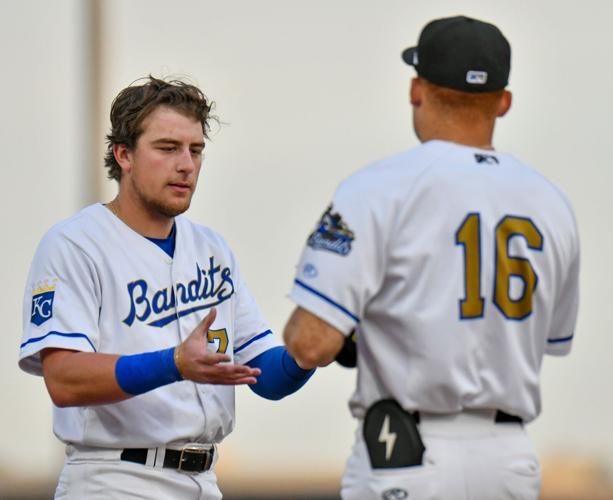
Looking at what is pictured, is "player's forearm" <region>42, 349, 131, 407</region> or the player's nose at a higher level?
the player's nose

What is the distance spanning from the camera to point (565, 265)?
12.5 feet

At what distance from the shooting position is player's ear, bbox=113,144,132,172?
4777 mm

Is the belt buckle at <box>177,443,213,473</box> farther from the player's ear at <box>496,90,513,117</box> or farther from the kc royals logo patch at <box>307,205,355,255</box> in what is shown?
the player's ear at <box>496,90,513,117</box>

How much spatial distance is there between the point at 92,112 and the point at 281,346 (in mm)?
4127

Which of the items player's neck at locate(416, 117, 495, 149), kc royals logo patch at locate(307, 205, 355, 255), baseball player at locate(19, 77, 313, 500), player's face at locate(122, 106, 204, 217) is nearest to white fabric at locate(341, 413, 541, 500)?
kc royals logo patch at locate(307, 205, 355, 255)

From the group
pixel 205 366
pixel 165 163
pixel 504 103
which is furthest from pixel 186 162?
pixel 504 103

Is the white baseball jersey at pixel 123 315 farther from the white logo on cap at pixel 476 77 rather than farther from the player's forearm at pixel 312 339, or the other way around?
the white logo on cap at pixel 476 77

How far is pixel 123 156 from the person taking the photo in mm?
4801

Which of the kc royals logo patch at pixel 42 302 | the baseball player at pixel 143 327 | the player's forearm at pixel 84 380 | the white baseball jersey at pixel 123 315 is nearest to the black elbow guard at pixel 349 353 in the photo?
the baseball player at pixel 143 327

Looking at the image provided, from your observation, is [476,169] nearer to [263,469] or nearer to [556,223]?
[556,223]

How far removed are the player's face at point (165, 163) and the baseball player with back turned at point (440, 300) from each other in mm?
1105

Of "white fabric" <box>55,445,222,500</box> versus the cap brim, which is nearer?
the cap brim

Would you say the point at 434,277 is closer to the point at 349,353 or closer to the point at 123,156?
the point at 349,353

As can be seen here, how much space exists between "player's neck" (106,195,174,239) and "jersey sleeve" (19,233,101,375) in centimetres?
29
